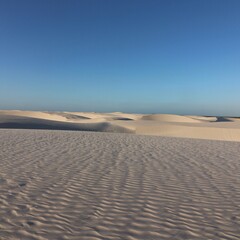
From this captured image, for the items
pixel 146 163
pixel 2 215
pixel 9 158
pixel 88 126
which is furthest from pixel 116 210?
pixel 88 126

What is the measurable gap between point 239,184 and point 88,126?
72.8 feet

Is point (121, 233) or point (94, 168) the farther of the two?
point (94, 168)

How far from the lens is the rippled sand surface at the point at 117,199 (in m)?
4.30

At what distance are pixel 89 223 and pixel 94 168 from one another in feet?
13.9

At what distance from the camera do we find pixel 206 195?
245 inches

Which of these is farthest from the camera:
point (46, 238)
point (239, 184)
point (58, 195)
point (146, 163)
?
point (146, 163)

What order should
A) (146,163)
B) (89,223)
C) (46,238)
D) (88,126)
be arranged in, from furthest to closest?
(88,126), (146,163), (89,223), (46,238)

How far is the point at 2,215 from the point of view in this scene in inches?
184

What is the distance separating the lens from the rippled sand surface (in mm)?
4297

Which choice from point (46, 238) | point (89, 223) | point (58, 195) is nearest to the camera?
point (46, 238)

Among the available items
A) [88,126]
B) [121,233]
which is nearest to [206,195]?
[121,233]

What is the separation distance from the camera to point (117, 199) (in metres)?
5.75

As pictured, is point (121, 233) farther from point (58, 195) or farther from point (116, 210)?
point (58, 195)

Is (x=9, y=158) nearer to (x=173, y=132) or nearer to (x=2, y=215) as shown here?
(x=2, y=215)
